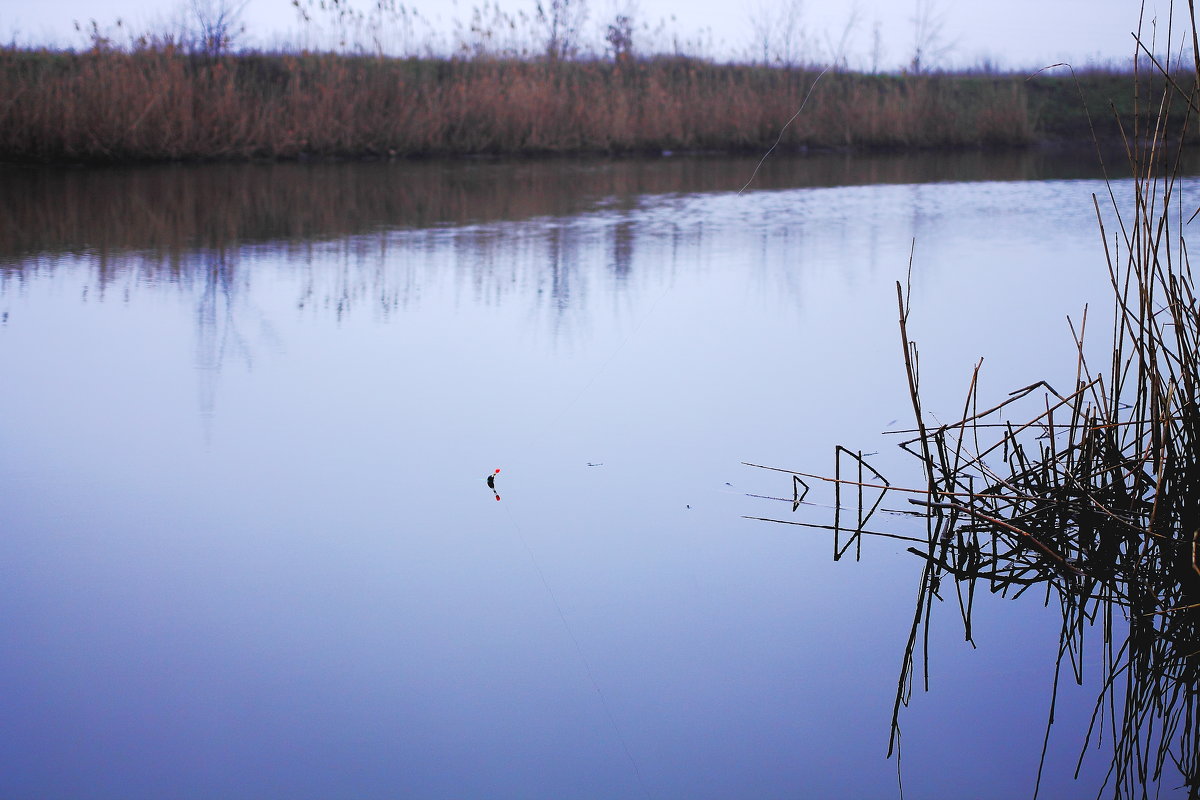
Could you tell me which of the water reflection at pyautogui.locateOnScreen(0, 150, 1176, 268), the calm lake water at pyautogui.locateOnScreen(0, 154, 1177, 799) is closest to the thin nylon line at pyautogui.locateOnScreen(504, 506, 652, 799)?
the calm lake water at pyautogui.locateOnScreen(0, 154, 1177, 799)

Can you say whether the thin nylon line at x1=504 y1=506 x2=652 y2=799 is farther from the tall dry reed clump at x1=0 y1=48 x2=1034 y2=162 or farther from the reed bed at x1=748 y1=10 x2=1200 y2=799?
the tall dry reed clump at x1=0 y1=48 x2=1034 y2=162

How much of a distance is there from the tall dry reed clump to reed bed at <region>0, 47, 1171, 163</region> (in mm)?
13

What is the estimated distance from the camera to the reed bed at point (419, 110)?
7871mm

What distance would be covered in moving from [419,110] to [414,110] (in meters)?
0.14

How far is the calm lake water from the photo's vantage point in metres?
1.10

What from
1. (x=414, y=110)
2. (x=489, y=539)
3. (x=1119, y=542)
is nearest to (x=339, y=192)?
(x=414, y=110)

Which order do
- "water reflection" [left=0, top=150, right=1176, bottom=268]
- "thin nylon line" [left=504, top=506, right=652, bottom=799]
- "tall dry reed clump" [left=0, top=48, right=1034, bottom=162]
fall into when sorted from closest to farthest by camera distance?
"thin nylon line" [left=504, top=506, right=652, bottom=799], "water reflection" [left=0, top=150, right=1176, bottom=268], "tall dry reed clump" [left=0, top=48, right=1034, bottom=162]

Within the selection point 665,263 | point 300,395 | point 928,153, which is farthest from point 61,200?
point 928,153

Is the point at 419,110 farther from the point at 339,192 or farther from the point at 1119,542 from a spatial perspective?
the point at 1119,542

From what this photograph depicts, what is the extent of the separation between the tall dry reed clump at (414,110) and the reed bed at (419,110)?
13 mm

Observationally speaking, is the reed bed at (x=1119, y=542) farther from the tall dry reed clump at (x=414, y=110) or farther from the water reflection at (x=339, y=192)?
the tall dry reed clump at (x=414, y=110)

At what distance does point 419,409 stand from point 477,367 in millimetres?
341

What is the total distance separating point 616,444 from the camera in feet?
6.52

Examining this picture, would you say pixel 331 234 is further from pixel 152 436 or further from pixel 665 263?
pixel 152 436
